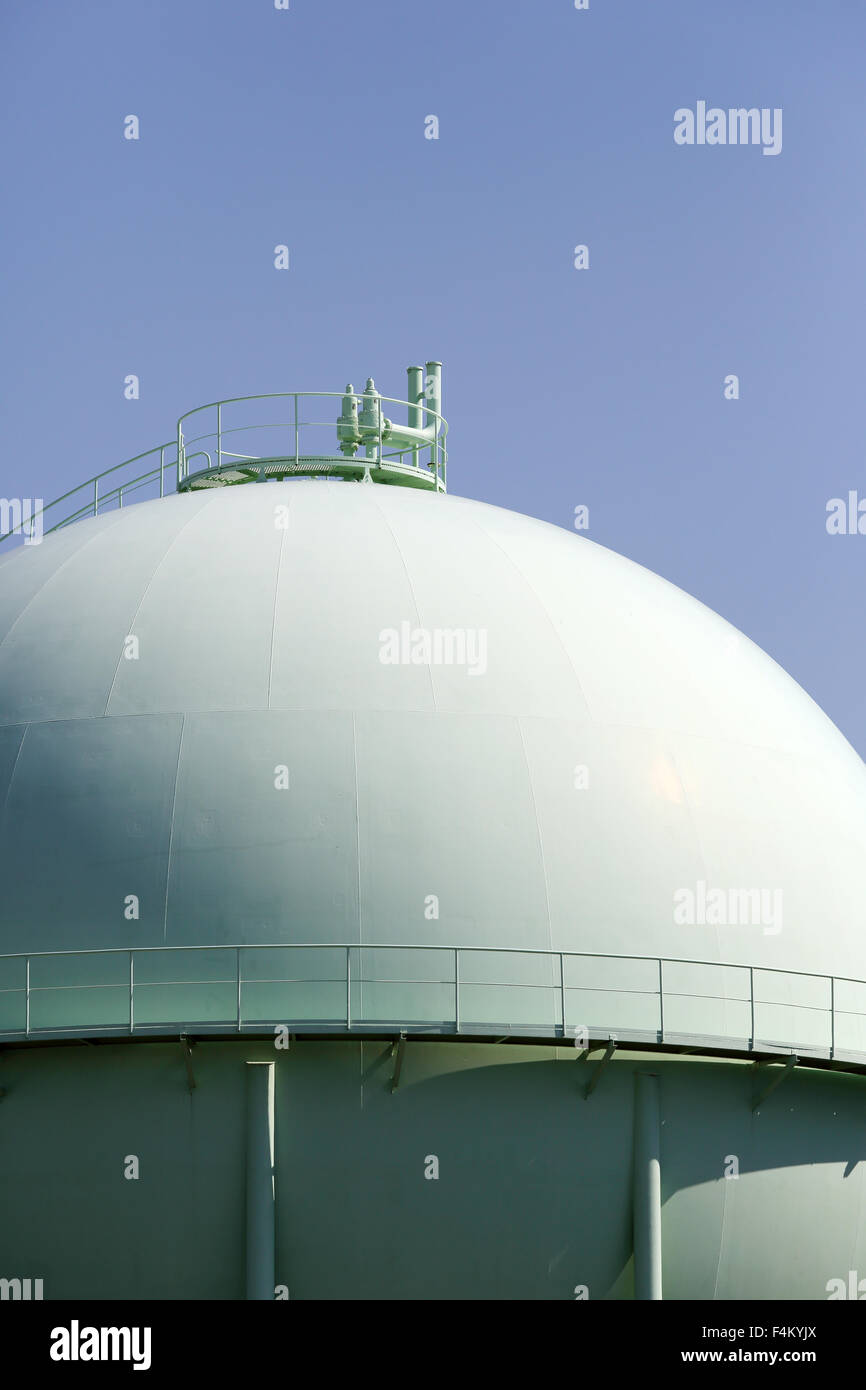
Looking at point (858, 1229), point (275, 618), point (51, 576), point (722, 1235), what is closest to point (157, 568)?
point (51, 576)

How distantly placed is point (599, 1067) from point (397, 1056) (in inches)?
83.5

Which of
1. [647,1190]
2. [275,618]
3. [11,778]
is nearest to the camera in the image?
[647,1190]

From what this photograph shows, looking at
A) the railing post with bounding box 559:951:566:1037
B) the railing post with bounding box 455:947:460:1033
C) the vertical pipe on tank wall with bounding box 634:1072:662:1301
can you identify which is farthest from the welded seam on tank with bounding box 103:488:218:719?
the vertical pipe on tank wall with bounding box 634:1072:662:1301

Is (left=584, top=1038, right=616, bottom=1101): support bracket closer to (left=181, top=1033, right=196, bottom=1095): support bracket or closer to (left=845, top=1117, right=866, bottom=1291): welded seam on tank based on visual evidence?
(left=845, top=1117, right=866, bottom=1291): welded seam on tank

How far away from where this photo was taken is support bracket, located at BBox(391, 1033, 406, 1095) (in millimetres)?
19812

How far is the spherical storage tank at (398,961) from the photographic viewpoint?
19922 mm

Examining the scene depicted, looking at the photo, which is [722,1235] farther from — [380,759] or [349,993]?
[380,759]

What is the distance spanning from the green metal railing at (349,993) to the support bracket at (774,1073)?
1.49 ft

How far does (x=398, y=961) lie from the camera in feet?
66.1

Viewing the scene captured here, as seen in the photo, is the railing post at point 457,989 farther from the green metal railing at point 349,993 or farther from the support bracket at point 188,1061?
the support bracket at point 188,1061

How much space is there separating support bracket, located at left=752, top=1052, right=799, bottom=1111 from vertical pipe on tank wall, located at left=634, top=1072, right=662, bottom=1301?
1.31 metres

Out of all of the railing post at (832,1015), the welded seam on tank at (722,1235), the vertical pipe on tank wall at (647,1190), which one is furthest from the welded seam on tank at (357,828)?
the railing post at (832,1015)
